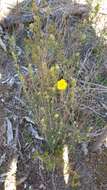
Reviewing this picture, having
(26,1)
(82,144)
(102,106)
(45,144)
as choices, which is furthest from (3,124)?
(26,1)

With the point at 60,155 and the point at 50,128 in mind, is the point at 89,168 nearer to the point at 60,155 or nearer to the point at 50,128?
the point at 60,155

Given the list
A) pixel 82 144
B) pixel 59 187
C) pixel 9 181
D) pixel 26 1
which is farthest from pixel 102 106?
pixel 26 1

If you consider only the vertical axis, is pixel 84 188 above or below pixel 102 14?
below

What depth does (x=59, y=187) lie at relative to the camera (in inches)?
92.3

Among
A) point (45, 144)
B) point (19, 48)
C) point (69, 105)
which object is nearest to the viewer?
point (69, 105)

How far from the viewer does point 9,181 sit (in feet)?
7.59

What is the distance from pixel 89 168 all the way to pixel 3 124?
0.71m

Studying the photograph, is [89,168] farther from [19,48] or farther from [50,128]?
[19,48]

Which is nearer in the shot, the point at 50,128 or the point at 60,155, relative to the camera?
the point at 50,128

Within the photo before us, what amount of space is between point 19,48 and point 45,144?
96cm

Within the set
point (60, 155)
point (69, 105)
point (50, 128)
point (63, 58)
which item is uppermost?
point (63, 58)

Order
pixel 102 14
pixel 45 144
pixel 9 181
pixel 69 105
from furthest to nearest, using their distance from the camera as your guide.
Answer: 1. pixel 102 14
2. pixel 45 144
3. pixel 9 181
4. pixel 69 105

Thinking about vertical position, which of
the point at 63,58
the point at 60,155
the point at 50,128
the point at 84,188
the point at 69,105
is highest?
the point at 63,58

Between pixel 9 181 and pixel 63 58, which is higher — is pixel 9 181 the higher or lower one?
the lower one
